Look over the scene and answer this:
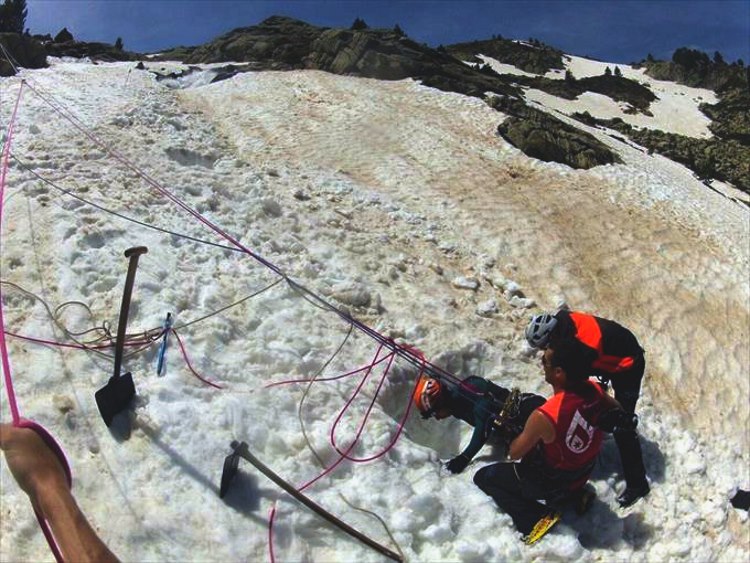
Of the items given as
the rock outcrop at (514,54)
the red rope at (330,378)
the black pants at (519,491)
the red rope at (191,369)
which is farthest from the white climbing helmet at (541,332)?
the rock outcrop at (514,54)

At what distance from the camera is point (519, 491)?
5.34m

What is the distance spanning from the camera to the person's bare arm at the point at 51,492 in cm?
296

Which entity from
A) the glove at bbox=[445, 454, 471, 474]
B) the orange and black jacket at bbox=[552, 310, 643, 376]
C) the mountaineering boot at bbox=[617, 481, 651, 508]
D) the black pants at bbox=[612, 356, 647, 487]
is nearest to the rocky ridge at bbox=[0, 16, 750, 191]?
the black pants at bbox=[612, 356, 647, 487]

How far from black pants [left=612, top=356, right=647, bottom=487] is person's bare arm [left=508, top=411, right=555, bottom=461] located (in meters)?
1.68

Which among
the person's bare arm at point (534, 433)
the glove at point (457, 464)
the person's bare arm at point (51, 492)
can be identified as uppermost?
the person's bare arm at point (534, 433)

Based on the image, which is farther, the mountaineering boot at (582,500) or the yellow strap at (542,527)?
the mountaineering boot at (582,500)

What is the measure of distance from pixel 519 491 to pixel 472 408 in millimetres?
1052

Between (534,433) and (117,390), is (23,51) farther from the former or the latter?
(534,433)

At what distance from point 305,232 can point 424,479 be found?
5.34m

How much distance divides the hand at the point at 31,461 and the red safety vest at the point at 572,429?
362 centimetres

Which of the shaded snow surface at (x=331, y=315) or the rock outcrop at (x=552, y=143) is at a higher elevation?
the rock outcrop at (x=552, y=143)

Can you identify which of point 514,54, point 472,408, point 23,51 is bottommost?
point 472,408

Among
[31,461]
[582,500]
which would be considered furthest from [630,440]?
[31,461]

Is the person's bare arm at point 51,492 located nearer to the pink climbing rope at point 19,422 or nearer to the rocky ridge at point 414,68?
the pink climbing rope at point 19,422
